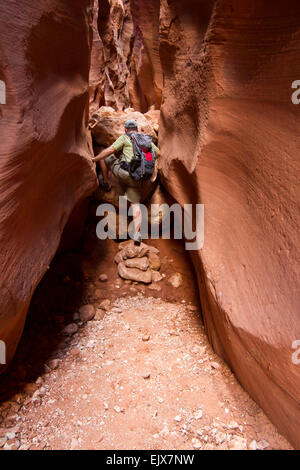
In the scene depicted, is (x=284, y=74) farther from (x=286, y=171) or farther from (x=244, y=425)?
(x=244, y=425)

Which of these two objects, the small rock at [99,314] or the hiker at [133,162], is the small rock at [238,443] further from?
the hiker at [133,162]

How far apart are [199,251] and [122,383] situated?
1306 mm

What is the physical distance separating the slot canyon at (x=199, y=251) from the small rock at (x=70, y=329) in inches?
1.9

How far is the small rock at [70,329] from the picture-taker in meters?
2.79

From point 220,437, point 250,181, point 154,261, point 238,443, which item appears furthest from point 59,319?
point 250,181

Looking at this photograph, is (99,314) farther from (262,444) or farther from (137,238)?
(262,444)

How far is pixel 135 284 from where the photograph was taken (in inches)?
140

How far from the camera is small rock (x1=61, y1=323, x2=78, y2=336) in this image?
2789 millimetres

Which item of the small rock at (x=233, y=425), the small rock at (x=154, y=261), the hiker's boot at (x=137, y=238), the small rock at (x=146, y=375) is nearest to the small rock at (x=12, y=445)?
the small rock at (x=146, y=375)

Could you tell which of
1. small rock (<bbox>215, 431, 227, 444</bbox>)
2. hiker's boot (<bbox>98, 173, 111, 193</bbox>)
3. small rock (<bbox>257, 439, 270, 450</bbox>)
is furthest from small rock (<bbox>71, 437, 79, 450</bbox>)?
hiker's boot (<bbox>98, 173, 111, 193</bbox>)

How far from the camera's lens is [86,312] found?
304cm

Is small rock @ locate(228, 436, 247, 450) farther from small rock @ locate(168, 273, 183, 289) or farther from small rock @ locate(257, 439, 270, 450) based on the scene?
small rock @ locate(168, 273, 183, 289)

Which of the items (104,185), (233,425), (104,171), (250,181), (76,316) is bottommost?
(76,316)

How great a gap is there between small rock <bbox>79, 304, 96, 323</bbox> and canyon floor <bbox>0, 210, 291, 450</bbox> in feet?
0.17
